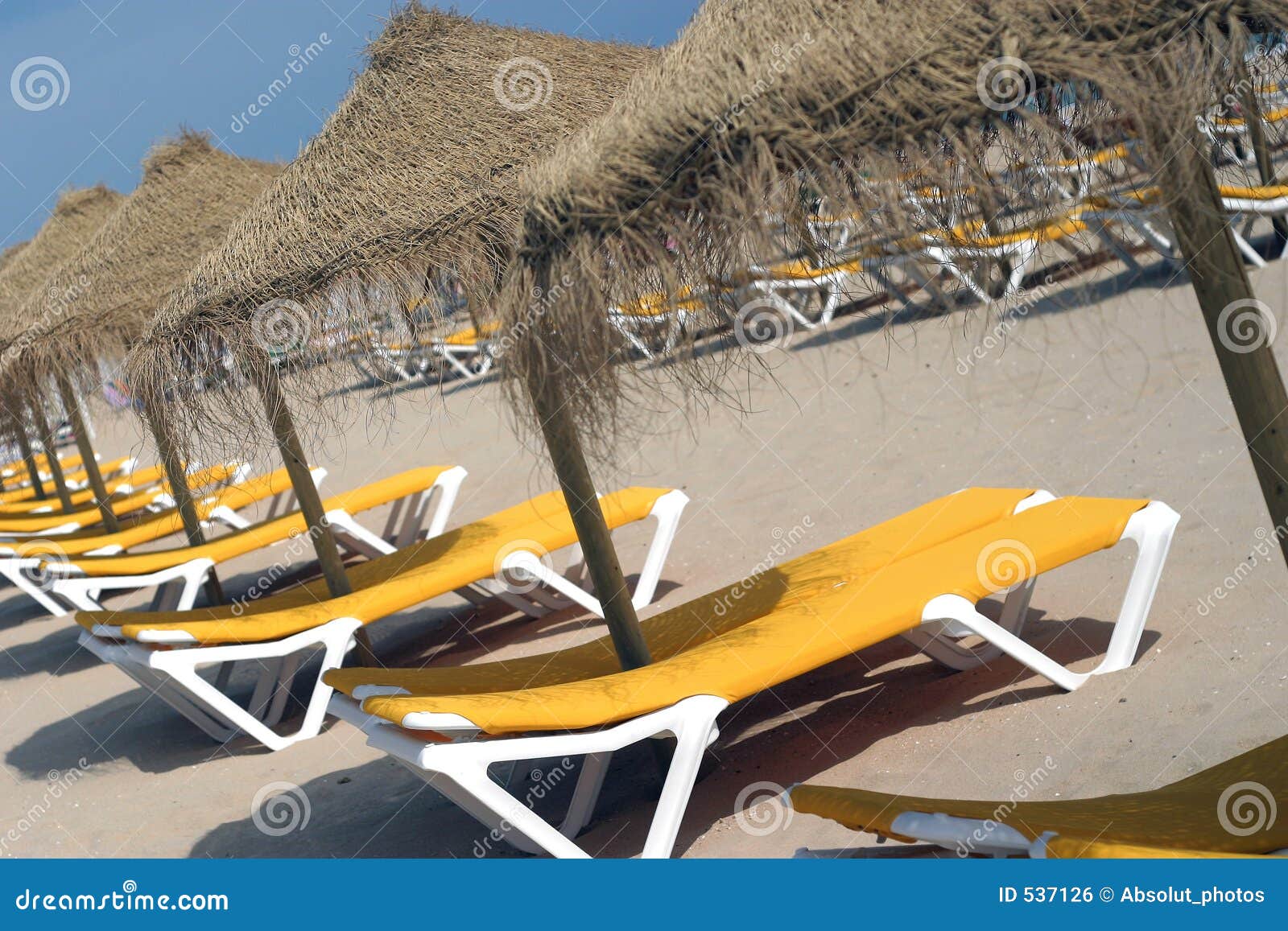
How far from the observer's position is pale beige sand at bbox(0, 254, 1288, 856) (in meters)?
3.53

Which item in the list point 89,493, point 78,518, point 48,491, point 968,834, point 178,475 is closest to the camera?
point 968,834

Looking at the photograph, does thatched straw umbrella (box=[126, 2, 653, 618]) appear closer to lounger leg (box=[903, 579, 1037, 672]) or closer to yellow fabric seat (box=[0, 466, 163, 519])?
lounger leg (box=[903, 579, 1037, 672])

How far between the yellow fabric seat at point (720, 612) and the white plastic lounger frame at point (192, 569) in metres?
Result: 2.61

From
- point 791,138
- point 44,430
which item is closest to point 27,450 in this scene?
point 44,430

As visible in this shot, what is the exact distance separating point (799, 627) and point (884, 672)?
100 cm

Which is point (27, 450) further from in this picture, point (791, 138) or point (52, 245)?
point (791, 138)

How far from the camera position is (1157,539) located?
13.0ft

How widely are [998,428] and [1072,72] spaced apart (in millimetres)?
5400

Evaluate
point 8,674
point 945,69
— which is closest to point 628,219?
point 945,69

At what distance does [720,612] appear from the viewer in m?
4.39

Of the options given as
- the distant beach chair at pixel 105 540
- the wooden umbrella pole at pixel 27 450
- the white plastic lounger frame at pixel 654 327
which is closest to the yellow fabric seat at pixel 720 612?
the white plastic lounger frame at pixel 654 327

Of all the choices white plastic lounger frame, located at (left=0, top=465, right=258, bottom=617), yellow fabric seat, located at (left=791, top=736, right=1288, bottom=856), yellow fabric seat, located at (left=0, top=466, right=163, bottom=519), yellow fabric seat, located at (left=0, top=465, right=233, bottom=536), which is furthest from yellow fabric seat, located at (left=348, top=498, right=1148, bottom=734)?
yellow fabric seat, located at (left=0, top=466, right=163, bottom=519)

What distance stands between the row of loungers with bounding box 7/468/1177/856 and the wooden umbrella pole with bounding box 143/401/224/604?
0.56m

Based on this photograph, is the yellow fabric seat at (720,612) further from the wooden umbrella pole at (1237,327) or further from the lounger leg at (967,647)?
the wooden umbrella pole at (1237,327)
